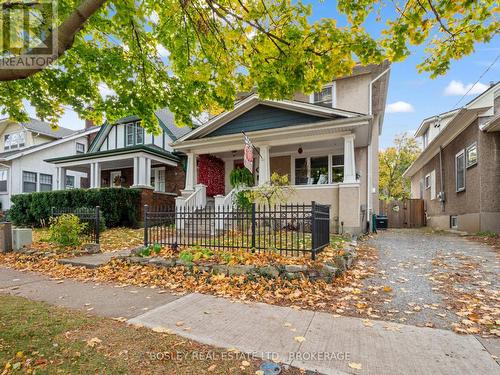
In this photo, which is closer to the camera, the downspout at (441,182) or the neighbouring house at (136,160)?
the neighbouring house at (136,160)

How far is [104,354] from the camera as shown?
287 cm

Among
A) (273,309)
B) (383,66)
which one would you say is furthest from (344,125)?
(273,309)

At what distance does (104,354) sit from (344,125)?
9.40 m

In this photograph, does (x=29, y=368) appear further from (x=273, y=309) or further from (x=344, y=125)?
(x=344, y=125)

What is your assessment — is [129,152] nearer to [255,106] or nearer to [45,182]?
[255,106]

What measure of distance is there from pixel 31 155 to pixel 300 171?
2043 cm

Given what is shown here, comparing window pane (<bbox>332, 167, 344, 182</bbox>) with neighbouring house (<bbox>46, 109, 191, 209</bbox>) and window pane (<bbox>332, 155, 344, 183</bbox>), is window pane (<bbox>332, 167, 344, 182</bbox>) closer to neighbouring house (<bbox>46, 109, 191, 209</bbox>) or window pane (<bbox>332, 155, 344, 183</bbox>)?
window pane (<bbox>332, 155, 344, 183</bbox>)

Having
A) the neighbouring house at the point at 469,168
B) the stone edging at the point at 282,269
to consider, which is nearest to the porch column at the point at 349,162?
the stone edging at the point at 282,269

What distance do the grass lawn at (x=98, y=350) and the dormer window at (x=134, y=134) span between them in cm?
1525

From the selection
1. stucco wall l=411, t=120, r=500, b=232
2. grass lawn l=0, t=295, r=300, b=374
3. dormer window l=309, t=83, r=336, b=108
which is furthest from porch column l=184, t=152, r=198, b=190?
stucco wall l=411, t=120, r=500, b=232

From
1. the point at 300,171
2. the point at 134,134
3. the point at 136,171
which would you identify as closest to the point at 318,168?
the point at 300,171

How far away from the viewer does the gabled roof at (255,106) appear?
10609mm

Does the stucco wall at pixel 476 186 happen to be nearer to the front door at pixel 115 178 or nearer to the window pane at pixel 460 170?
the window pane at pixel 460 170

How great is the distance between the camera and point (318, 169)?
13242 mm
